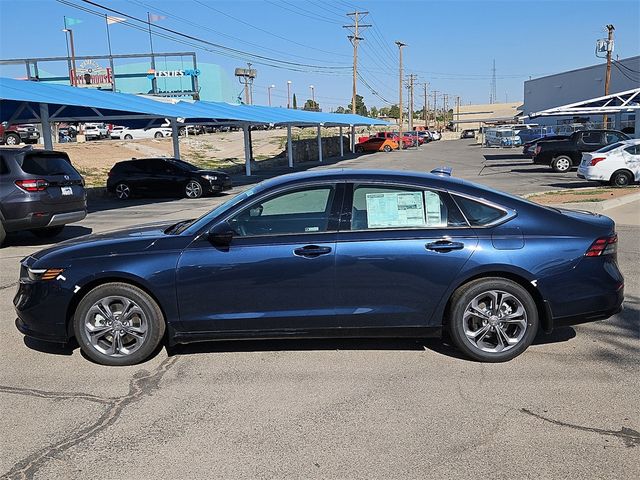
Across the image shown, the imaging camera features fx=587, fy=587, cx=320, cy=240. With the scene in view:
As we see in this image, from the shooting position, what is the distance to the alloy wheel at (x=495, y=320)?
463 centimetres

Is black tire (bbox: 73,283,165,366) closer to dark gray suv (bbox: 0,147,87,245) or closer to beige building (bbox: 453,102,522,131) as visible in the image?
dark gray suv (bbox: 0,147,87,245)

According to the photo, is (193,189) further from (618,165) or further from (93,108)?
(618,165)

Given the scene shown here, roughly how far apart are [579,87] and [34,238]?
6250 centimetres

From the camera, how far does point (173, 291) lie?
4.60 metres

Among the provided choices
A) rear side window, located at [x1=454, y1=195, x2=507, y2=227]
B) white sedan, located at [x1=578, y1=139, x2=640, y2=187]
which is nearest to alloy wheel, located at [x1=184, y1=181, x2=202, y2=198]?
white sedan, located at [x1=578, y1=139, x2=640, y2=187]

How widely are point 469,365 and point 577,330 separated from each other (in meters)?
1.51

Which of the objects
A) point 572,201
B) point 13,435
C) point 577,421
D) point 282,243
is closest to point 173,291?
point 282,243

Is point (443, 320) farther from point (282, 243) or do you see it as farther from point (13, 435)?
point (13, 435)

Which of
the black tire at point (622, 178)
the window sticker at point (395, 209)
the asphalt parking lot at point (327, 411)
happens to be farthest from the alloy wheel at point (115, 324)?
the black tire at point (622, 178)

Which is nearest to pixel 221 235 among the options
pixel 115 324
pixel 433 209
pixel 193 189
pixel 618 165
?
pixel 115 324

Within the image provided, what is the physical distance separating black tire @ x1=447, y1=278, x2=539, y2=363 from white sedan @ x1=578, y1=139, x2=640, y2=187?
14998 millimetres

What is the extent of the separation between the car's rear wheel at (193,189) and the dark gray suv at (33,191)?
384 inches

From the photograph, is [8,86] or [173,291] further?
[8,86]

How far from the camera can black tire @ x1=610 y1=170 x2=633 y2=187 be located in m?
17.8
